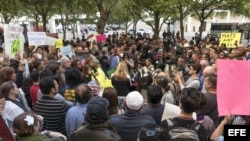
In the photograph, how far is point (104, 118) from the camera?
3.67 m

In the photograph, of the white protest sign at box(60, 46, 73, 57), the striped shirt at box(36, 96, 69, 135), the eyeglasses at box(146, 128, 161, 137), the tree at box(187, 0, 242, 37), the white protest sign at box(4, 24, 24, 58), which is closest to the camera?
Result: the eyeglasses at box(146, 128, 161, 137)

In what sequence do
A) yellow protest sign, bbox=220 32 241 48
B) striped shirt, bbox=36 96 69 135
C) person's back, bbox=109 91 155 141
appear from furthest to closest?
yellow protest sign, bbox=220 32 241 48 → striped shirt, bbox=36 96 69 135 → person's back, bbox=109 91 155 141

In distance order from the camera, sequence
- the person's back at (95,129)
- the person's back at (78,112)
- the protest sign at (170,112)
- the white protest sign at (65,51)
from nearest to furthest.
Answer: the person's back at (95,129), the protest sign at (170,112), the person's back at (78,112), the white protest sign at (65,51)

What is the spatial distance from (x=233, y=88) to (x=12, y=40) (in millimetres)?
6924

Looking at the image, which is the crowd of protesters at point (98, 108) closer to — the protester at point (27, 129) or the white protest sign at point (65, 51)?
the protester at point (27, 129)

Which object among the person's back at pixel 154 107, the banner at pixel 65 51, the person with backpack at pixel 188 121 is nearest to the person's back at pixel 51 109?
the person's back at pixel 154 107

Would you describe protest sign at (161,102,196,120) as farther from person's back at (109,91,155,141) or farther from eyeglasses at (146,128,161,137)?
eyeglasses at (146,128,161,137)

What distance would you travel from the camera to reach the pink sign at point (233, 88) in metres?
3.48

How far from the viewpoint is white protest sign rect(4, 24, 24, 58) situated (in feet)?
29.8

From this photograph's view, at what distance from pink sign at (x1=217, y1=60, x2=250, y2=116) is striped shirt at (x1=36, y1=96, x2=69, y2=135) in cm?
220

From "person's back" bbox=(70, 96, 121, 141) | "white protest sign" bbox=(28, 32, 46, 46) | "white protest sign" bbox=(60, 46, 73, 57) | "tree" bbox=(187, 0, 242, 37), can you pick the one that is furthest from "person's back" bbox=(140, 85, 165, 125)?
"tree" bbox=(187, 0, 242, 37)

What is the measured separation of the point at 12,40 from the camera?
9.16 meters

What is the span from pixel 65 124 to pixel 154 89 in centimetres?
129

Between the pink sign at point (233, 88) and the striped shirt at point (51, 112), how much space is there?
2.20m
